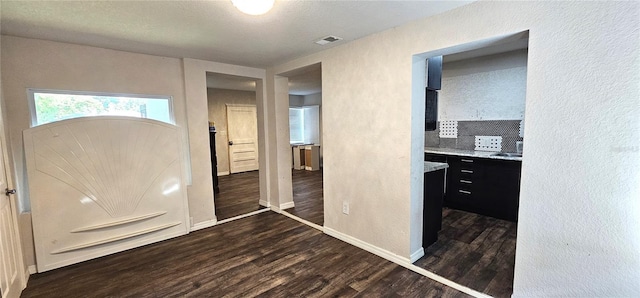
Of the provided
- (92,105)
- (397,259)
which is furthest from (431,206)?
(92,105)

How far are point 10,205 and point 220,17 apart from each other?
2283 millimetres

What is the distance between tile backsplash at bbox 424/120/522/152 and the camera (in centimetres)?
383

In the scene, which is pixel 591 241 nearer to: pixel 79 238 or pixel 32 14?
pixel 32 14

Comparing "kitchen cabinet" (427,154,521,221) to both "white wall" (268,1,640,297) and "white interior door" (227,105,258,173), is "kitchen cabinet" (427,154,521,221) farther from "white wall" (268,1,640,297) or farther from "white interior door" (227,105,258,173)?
"white interior door" (227,105,258,173)

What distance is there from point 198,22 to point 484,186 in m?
3.91

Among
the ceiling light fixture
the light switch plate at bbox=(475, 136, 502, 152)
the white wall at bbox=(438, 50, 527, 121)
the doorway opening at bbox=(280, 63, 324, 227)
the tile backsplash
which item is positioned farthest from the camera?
the doorway opening at bbox=(280, 63, 324, 227)

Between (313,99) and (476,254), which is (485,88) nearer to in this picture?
(476,254)

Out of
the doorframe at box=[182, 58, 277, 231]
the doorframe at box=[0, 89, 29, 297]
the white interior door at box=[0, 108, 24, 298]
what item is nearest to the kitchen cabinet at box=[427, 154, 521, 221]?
the doorframe at box=[182, 58, 277, 231]

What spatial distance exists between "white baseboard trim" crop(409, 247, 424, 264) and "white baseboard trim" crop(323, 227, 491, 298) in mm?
17

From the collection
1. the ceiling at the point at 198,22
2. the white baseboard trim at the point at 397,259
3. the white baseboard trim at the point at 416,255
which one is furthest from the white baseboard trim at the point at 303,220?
the ceiling at the point at 198,22

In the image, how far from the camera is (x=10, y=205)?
213 centimetres

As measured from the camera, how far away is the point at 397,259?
252 cm

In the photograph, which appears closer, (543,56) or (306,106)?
(543,56)

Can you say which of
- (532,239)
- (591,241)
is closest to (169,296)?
(532,239)
